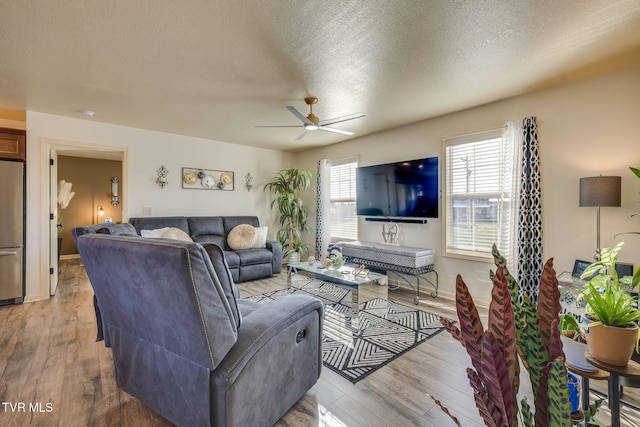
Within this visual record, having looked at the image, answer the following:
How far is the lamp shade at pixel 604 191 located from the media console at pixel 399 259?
1.71 metres

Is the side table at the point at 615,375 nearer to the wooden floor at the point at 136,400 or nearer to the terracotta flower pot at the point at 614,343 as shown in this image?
the terracotta flower pot at the point at 614,343

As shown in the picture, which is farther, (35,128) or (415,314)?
(35,128)

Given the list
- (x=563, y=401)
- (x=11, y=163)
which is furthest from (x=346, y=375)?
(x=11, y=163)

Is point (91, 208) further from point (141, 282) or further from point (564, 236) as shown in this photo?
point (564, 236)

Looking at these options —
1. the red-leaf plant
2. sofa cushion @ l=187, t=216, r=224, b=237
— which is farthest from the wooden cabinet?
the red-leaf plant

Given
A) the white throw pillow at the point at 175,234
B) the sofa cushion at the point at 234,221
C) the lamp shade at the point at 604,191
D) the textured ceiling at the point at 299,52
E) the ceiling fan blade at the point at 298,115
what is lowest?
the white throw pillow at the point at 175,234

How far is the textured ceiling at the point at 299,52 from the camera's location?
6.00 feet

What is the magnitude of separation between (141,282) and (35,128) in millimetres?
3953

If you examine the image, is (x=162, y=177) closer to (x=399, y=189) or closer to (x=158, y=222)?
(x=158, y=222)

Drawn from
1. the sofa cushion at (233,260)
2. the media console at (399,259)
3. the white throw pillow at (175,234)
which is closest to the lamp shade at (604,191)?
the media console at (399,259)

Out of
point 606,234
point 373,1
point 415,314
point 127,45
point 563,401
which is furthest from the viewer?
point 415,314

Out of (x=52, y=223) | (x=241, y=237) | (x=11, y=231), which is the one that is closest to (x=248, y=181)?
(x=241, y=237)

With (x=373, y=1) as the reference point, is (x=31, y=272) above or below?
below

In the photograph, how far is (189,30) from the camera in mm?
2025
